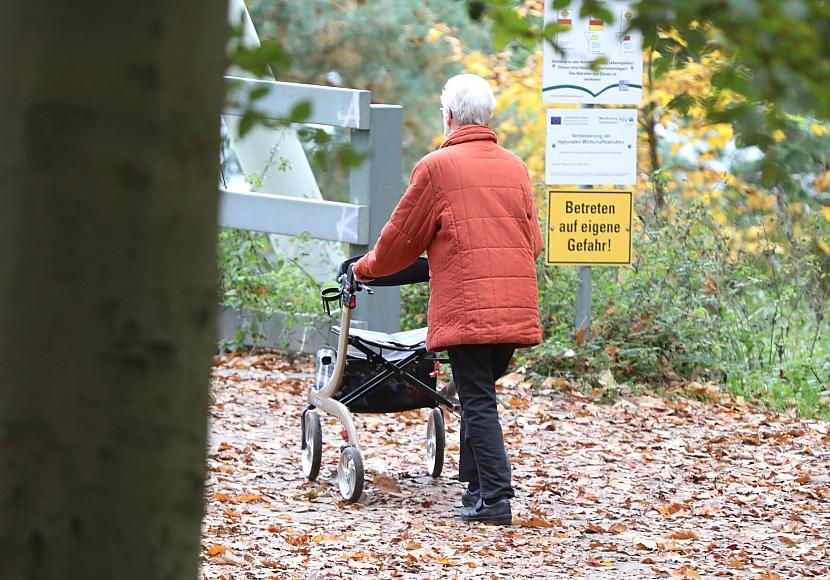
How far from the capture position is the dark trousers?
5812 mm

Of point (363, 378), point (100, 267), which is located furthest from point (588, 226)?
point (100, 267)

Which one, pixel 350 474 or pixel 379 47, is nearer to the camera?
pixel 350 474

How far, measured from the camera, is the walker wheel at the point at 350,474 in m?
6.14

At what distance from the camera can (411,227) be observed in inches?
227

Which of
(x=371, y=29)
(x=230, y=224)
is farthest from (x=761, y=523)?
(x=371, y=29)

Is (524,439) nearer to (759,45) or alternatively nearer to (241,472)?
(241,472)

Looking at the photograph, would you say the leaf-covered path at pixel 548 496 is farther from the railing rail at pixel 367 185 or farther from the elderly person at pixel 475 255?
the railing rail at pixel 367 185

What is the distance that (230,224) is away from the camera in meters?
10.3

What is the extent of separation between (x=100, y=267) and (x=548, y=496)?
199 inches

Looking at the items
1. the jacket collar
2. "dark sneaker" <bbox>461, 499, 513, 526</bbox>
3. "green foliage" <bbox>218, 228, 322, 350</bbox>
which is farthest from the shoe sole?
"green foliage" <bbox>218, 228, 322, 350</bbox>

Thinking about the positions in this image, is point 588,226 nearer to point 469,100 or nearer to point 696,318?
point 696,318

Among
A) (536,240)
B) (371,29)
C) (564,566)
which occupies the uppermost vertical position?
(371,29)

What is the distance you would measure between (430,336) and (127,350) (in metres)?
4.14

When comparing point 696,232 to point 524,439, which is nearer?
point 524,439
